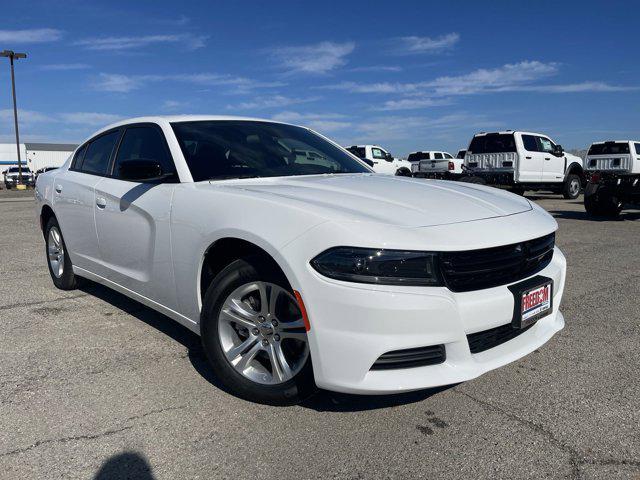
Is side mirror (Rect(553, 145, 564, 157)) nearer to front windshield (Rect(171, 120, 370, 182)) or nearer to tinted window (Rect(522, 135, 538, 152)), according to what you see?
tinted window (Rect(522, 135, 538, 152))

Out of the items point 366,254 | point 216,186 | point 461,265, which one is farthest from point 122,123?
point 461,265

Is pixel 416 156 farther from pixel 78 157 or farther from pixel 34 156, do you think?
pixel 34 156

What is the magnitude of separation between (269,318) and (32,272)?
182 inches

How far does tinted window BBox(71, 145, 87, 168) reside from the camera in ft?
15.7

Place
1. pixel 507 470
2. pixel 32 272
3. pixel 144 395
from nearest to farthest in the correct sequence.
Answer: pixel 507 470, pixel 144 395, pixel 32 272

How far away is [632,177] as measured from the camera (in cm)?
1159

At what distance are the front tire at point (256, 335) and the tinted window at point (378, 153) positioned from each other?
877 inches

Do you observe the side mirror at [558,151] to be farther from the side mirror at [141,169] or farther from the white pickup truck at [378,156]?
the side mirror at [141,169]

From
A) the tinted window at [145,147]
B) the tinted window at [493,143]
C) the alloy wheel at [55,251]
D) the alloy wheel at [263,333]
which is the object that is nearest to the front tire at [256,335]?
the alloy wheel at [263,333]

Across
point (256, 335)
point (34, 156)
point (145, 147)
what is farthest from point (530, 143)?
point (34, 156)

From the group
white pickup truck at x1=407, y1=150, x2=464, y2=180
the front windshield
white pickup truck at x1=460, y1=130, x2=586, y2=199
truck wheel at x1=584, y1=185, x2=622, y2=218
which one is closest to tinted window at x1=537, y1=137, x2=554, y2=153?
white pickup truck at x1=460, y1=130, x2=586, y2=199

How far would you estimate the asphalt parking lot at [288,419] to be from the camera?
88.0 inches

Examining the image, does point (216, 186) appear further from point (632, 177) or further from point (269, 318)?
point (632, 177)

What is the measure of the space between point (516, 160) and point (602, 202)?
402 cm
